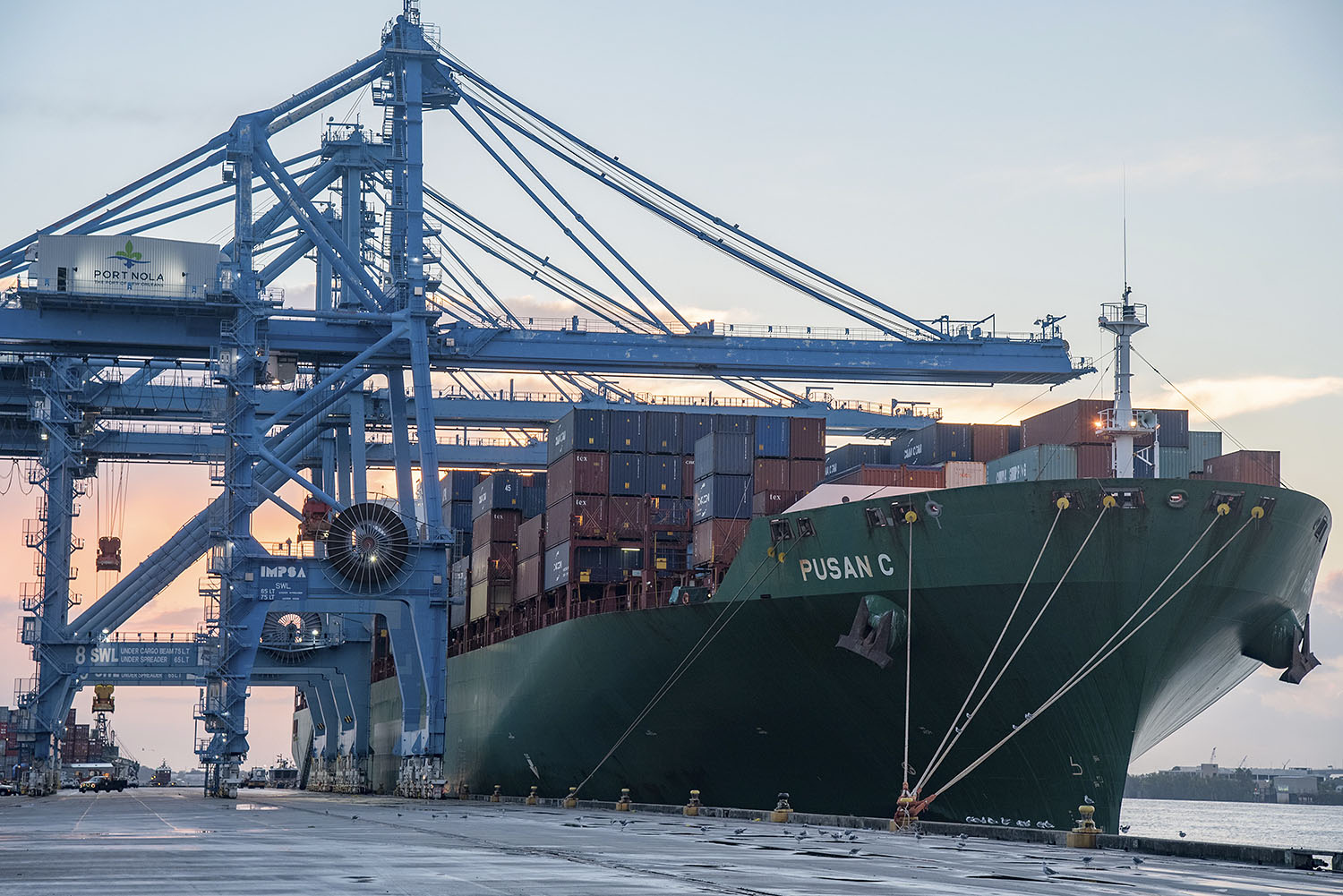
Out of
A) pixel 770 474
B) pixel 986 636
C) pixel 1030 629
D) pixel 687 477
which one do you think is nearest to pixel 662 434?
pixel 687 477

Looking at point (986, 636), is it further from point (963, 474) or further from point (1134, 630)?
point (963, 474)

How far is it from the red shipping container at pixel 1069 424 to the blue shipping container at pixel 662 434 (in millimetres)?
9891

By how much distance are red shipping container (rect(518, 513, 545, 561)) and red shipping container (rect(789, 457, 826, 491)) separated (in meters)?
9.02

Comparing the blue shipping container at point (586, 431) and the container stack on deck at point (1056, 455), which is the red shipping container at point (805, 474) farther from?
the blue shipping container at point (586, 431)

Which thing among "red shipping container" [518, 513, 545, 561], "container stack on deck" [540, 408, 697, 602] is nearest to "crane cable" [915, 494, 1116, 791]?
"container stack on deck" [540, 408, 697, 602]

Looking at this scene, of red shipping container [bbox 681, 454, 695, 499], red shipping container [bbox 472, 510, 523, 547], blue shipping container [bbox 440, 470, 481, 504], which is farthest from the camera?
blue shipping container [bbox 440, 470, 481, 504]

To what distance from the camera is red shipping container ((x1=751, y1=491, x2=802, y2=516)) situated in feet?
110

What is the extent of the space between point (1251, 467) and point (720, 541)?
36.2ft

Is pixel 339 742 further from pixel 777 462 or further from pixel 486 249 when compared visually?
pixel 777 462

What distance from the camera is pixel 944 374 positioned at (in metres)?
45.2

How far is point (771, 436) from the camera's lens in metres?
35.7

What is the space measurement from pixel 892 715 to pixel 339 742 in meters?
51.6

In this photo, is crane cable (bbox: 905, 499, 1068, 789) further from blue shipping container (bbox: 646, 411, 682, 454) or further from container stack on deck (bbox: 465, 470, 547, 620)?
container stack on deck (bbox: 465, 470, 547, 620)

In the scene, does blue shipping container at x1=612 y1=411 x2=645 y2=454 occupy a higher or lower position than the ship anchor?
higher
